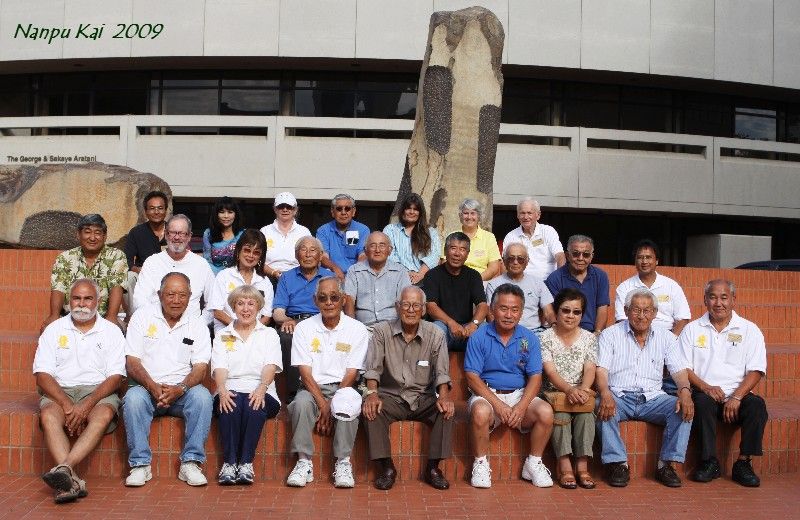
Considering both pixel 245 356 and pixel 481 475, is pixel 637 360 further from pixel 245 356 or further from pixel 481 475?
pixel 245 356

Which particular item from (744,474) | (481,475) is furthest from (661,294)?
(481,475)

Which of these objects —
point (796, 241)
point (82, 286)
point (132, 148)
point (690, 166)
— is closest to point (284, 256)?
point (82, 286)

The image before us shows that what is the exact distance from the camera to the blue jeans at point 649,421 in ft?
19.4

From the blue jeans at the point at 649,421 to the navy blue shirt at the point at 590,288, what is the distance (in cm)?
124

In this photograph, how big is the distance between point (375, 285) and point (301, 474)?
1.86m

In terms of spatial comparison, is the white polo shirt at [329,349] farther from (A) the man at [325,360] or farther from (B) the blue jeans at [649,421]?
(B) the blue jeans at [649,421]

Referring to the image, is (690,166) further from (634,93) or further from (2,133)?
(2,133)

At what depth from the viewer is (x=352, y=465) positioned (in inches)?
231

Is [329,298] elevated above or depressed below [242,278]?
below

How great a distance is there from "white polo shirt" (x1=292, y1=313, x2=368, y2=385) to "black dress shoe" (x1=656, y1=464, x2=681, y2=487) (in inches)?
86.4

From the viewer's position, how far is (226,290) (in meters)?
6.85

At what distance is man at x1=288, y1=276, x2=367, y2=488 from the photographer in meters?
5.74

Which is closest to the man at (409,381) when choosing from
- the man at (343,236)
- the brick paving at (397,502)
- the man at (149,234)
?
the brick paving at (397,502)

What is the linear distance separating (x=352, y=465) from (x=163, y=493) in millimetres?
1254
